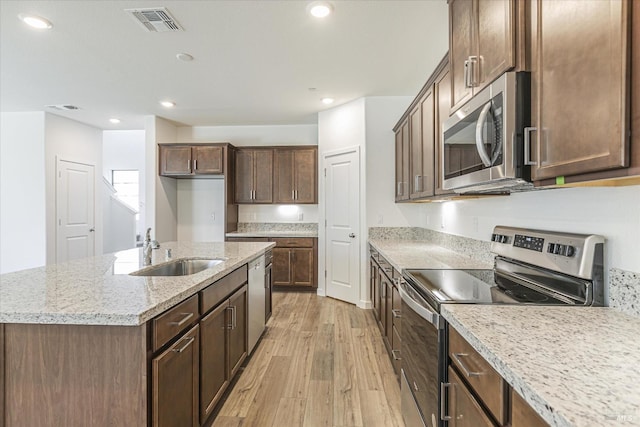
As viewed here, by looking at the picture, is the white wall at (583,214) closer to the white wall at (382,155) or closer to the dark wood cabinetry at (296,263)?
the white wall at (382,155)

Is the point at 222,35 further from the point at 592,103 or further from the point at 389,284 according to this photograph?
the point at 592,103

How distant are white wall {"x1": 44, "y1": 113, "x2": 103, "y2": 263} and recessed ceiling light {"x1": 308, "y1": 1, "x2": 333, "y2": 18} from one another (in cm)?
486

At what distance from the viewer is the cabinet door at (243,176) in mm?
5422

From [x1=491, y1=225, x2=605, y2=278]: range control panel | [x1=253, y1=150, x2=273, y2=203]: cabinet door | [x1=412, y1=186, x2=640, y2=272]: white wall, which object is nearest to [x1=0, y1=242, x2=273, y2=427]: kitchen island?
[x1=491, y1=225, x2=605, y2=278]: range control panel

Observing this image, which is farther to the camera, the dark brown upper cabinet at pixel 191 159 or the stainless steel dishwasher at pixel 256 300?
the dark brown upper cabinet at pixel 191 159

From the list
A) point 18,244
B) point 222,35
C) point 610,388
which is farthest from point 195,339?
point 18,244

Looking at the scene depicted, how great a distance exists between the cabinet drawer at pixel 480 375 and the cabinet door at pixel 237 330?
4.89 feet

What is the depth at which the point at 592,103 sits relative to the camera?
899 millimetres

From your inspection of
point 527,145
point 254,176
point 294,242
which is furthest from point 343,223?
point 527,145

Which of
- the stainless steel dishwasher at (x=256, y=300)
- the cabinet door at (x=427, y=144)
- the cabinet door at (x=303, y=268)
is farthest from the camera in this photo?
the cabinet door at (x=303, y=268)

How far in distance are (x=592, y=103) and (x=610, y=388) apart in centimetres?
73

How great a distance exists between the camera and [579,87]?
3.10ft

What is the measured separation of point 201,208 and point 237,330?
383cm

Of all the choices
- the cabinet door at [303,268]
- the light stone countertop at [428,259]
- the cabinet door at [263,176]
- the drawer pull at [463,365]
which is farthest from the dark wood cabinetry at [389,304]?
the cabinet door at [263,176]
